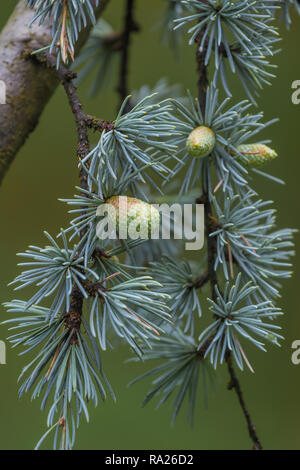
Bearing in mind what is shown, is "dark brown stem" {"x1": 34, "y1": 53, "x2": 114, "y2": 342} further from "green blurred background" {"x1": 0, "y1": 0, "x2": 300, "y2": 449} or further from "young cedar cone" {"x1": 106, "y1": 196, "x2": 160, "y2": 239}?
"green blurred background" {"x1": 0, "y1": 0, "x2": 300, "y2": 449}

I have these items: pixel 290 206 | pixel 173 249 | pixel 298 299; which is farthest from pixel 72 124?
pixel 173 249

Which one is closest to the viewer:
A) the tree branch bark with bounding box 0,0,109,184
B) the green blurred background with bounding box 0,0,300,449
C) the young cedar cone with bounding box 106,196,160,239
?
the young cedar cone with bounding box 106,196,160,239

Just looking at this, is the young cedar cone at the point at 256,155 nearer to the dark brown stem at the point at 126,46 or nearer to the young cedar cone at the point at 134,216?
the young cedar cone at the point at 134,216

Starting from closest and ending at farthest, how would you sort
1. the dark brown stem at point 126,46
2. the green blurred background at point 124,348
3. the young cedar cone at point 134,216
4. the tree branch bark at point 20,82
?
the young cedar cone at point 134,216, the tree branch bark at point 20,82, the dark brown stem at point 126,46, the green blurred background at point 124,348

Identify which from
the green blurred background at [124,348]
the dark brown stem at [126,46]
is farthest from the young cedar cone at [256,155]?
the green blurred background at [124,348]

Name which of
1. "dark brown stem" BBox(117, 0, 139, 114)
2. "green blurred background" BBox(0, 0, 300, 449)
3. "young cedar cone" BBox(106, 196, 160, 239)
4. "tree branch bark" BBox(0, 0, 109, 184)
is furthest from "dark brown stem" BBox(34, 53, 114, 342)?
"green blurred background" BBox(0, 0, 300, 449)
